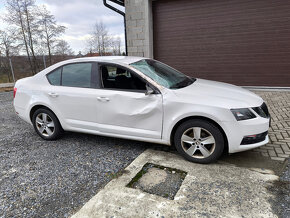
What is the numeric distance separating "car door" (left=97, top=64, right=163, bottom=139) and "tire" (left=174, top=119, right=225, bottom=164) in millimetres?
344

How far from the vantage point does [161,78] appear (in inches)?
132

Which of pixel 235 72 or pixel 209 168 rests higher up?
pixel 235 72

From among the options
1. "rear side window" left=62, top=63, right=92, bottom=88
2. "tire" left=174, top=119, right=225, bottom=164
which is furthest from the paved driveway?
"rear side window" left=62, top=63, right=92, bottom=88

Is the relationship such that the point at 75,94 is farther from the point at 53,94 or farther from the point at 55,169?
the point at 55,169

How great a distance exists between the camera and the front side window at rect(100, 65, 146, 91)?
3255 millimetres

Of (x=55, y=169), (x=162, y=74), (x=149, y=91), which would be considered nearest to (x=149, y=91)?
(x=149, y=91)

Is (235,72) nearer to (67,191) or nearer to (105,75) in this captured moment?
(105,75)

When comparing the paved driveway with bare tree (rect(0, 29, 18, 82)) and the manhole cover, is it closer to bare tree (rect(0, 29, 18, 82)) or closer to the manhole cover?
the manhole cover

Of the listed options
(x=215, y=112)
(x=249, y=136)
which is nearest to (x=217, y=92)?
(x=215, y=112)

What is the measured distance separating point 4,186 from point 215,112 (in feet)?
9.12

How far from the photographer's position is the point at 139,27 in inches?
313

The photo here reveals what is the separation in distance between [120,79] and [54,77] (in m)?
1.26

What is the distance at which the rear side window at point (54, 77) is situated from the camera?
3.78 m

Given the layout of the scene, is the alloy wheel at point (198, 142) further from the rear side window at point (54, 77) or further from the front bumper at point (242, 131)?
the rear side window at point (54, 77)
